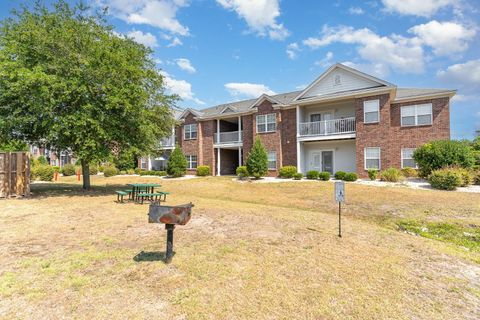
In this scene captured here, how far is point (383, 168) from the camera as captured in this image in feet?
64.7

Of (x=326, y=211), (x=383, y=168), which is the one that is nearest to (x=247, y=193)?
(x=326, y=211)

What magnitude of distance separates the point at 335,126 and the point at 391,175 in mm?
6176

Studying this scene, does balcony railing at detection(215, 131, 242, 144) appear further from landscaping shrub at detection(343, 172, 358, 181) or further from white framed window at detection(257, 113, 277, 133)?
landscaping shrub at detection(343, 172, 358, 181)

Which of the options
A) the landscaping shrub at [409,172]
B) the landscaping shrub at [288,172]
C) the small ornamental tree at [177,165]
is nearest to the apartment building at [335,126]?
the landscaping shrub at [409,172]

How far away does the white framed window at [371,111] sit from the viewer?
64.7 ft

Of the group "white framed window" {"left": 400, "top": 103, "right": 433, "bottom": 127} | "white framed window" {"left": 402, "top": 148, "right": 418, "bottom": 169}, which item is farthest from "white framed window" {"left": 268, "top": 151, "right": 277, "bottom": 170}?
"white framed window" {"left": 400, "top": 103, "right": 433, "bottom": 127}

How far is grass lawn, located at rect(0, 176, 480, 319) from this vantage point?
3447mm

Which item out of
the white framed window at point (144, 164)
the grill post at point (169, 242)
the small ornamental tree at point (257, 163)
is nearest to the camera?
the grill post at point (169, 242)

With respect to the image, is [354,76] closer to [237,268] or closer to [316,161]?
[316,161]

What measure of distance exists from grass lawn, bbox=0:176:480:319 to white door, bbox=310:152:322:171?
1472cm

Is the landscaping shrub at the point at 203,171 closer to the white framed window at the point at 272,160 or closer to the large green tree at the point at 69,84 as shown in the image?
the white framed window at the point at 272,160

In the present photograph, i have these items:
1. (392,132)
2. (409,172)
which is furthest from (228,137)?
(409,172)

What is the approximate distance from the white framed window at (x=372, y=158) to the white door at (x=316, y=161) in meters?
4.37

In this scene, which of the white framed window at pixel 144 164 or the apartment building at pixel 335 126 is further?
the white framed window at pixel 144 164
